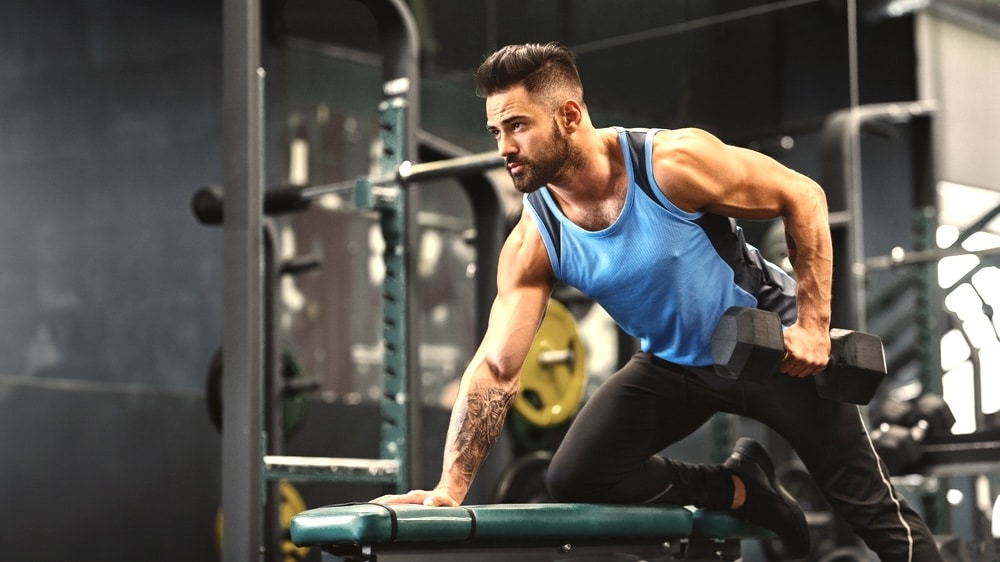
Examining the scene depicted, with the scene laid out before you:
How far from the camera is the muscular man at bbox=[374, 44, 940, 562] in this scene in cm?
250

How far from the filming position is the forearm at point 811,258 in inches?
101

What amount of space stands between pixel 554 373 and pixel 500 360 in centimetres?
215

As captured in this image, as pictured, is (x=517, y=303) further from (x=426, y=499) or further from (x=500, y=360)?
(x=426, y=499)

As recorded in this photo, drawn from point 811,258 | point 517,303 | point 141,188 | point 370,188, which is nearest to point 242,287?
point 370,188

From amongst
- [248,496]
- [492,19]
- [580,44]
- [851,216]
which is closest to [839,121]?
[851,216]

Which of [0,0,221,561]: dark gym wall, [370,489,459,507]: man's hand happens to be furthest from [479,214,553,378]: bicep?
[0,0,221,561]: dark gym wall

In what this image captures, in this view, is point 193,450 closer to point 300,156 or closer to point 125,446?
point 125,446

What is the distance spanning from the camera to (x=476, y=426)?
2611 mm

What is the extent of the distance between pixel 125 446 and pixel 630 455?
132 inches

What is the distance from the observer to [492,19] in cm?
525

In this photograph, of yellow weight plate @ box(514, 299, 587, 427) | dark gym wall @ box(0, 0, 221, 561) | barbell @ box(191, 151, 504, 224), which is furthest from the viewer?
dark gym wall @ box(0, 0, 221, 561)

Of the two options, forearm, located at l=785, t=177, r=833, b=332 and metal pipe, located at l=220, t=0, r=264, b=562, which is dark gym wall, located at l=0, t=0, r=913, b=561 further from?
forearm, located at l=785, t=177, r=833, b=332

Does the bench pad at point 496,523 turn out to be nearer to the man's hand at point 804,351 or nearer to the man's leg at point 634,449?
the man's leg at point 634,449

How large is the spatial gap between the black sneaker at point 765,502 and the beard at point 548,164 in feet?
2.60
